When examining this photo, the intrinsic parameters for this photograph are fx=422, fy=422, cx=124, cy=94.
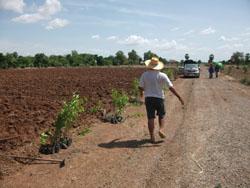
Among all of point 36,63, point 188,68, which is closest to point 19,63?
point 36,63

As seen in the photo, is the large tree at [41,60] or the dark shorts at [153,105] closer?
the dark shorts at [153,105]

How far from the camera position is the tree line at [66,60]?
8950 centimetres

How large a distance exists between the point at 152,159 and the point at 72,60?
10576cm

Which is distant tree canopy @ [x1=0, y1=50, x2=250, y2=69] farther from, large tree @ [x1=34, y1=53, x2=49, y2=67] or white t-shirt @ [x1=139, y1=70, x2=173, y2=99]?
white t-shirt @ [x1=139, y1=70, x2=173, y2=99]

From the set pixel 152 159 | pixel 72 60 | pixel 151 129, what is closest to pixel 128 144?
pixel 151 129

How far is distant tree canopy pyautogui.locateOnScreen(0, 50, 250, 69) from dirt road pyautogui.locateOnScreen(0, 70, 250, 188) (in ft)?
246

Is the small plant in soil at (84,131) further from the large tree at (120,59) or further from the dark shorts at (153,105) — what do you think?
the large tree at (120,59)

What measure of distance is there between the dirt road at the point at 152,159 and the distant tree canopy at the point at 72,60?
7506cm

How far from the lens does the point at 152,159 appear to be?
7.79 meters

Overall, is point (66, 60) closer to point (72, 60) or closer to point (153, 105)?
point (72, 60)

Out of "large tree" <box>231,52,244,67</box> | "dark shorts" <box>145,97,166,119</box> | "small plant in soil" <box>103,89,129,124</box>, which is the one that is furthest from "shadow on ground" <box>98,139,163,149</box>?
"large tree" <box>231,52,244,67</box>

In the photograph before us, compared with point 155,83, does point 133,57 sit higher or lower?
lower

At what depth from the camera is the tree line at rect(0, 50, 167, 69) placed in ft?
294

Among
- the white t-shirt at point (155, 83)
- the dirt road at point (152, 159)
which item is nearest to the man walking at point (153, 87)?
the white t-shirt at point (155, 83)
